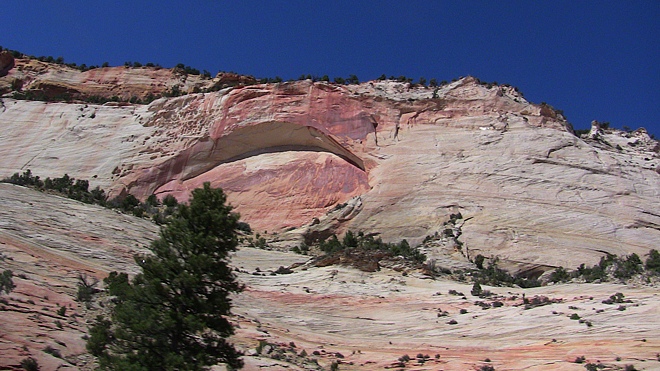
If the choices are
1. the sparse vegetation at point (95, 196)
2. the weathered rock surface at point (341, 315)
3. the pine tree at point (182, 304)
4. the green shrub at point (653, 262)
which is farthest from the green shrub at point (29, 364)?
the green shrub at point (653, 262)

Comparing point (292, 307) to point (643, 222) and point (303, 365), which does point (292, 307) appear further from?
point (643, 222)

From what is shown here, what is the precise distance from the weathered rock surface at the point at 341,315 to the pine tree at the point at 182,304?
1604 millimetres

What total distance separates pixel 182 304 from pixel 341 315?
10.0 m

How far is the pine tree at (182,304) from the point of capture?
16.1 m

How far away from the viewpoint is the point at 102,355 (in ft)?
52.6

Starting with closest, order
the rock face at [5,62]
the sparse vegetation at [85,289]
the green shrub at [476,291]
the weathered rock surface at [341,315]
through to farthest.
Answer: the weathered rock surface at [341,315]
the sparse vegetation at [85,289]
the green shrub at [476,291]
the rock face at [5,62]

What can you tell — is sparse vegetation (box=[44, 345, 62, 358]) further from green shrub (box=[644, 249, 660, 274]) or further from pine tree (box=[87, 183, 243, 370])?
green shrub (box=[644, 249, 660, 274])

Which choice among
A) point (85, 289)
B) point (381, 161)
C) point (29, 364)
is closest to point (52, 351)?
point (29, 364)

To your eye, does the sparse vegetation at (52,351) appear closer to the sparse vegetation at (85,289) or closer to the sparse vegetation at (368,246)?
the sparse vegetation at (85,289)

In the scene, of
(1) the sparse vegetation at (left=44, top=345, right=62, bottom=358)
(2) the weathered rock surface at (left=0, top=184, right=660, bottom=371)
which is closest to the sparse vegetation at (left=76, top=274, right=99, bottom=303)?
(2) the weathered rock surface at (left=0, top=184, right=660, bottom=371)

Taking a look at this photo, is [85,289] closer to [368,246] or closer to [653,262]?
[368,246]

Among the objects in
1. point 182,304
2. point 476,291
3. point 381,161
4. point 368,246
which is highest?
point 381,161

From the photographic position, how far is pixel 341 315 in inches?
1017

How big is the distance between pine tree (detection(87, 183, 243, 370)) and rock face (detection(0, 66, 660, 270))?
20.8 m
